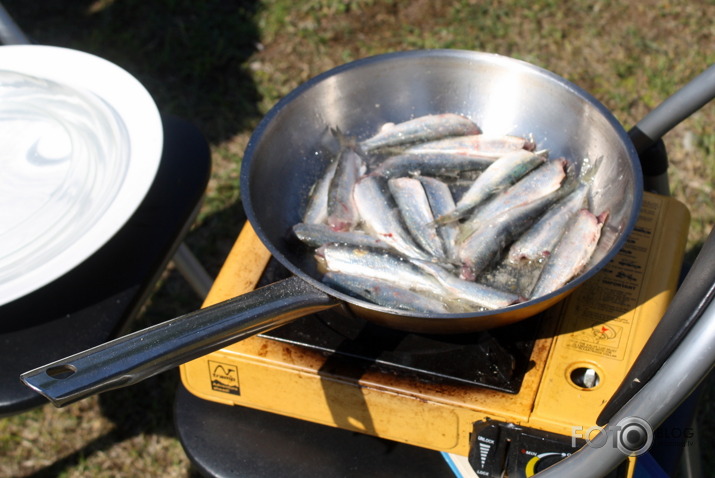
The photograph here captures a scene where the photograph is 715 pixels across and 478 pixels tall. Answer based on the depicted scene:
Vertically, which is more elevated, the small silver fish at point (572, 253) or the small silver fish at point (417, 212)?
the small silver fish at point (572, 253)

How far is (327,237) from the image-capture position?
1.80 m

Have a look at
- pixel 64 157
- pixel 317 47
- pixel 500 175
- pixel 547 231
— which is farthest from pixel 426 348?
pixel 317 47

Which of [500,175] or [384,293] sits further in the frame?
[500,175]

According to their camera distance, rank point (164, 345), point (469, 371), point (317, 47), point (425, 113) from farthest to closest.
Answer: point (317, 47), point (425, 113), point (469, 371), point (164, 345)

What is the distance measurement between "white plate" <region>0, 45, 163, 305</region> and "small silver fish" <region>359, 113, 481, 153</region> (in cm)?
68

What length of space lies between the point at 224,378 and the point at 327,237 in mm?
474

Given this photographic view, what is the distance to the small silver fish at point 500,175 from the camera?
1935 mm

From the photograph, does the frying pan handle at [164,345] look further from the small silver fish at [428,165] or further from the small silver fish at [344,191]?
the small silver fish at [428,165]

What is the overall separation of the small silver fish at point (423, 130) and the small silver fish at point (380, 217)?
17cm

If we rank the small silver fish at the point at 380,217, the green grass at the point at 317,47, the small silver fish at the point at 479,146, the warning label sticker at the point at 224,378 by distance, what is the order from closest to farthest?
the warning label sticker at the point at 224,378
the small silver fish at the point at 380,217
the small silver fish at the point at 479,146
the green grass at the point at 317,47

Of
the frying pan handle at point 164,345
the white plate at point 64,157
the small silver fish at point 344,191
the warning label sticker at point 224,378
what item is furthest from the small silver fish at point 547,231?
the white plate at point 64,157

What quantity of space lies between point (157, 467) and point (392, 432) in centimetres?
176

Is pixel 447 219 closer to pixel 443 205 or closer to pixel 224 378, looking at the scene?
pixel 443 205

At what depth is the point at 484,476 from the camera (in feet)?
4.96
